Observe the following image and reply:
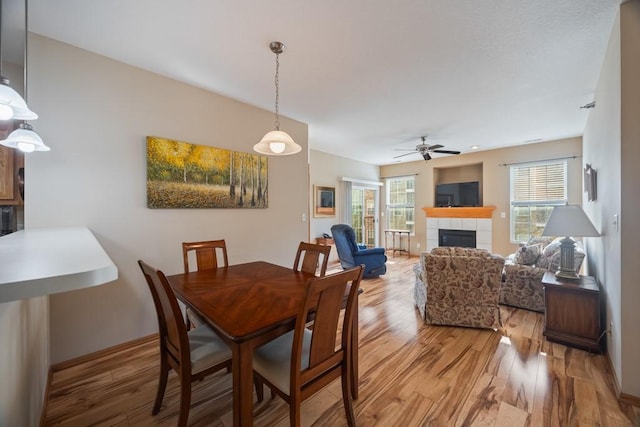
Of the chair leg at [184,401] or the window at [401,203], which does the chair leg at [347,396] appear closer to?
the chair leg at [184,401]

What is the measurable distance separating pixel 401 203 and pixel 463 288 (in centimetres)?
500

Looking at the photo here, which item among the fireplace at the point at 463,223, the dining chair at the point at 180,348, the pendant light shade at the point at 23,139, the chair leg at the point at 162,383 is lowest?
the chair leg at the point at 162,383

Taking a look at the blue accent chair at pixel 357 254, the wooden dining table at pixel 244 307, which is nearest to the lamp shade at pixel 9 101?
the wooden dining table at pixel 244 307

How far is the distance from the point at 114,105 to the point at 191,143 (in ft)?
2.30

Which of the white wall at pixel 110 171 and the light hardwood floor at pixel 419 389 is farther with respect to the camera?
the white wall at pixel 110 171

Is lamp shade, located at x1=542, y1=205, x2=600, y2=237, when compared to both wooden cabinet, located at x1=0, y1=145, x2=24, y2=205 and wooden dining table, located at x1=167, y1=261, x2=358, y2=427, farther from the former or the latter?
wooden cabinet, located at x1=0, y1=145, x2=24, y2=205

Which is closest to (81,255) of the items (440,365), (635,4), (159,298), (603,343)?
(159,298)

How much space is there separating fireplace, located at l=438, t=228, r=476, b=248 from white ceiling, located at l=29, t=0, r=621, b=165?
3.20 metres

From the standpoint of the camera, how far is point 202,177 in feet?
9.54

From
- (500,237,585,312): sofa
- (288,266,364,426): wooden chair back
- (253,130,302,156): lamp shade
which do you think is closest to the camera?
(288,266,364,426): wooden chair back

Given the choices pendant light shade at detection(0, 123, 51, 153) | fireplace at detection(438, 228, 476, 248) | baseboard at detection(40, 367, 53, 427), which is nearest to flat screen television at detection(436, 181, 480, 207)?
fireplace at detection(438, 228, 476, 248)

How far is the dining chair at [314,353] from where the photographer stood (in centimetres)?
125

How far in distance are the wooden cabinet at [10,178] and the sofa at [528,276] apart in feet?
17.4

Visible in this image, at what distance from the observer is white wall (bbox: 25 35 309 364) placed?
2105 millimetres
